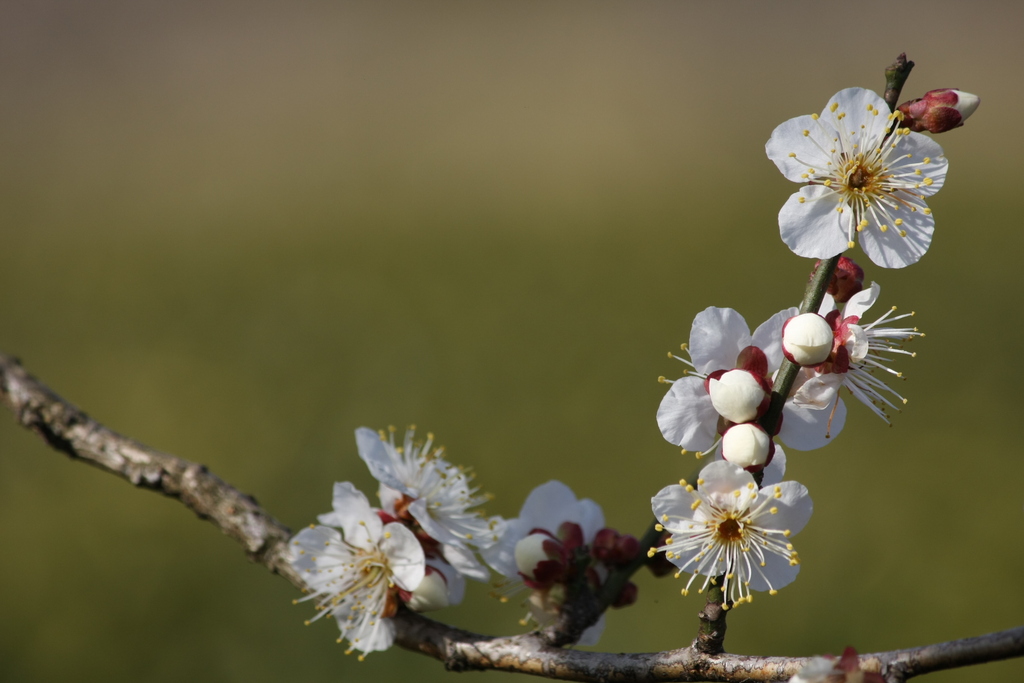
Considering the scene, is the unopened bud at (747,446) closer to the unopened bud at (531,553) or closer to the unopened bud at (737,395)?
the unopened bud at (737,395)

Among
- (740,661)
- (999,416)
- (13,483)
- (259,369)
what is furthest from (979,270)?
(13,483)

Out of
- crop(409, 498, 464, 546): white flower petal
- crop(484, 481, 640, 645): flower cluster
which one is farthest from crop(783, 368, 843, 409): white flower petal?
crop(409, 498, 464, 546): white flower petal

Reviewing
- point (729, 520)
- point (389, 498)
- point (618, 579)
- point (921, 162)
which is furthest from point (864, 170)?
point (389, 498)

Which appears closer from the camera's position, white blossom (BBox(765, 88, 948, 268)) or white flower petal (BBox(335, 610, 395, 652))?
white blossom (BBox(765, 88, 948, 268))

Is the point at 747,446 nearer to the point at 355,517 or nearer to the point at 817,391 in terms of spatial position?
the point at 817,391

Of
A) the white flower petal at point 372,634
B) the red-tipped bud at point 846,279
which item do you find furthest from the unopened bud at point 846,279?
the white flower petal at point 372,634

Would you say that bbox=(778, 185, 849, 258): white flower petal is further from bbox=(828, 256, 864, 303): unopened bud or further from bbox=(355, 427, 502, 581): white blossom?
bbox=(355, 427, 502, 581): white blossom
